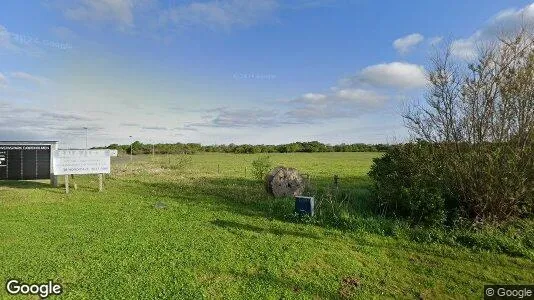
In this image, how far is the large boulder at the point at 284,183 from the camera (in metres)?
11.2

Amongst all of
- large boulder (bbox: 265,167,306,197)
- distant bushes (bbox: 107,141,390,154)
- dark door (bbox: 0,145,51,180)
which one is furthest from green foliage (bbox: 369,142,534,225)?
distant bushes (bbox: 107,141,390,154)

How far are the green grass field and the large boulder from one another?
80.4 inches

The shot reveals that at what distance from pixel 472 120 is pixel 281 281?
577 centimetres

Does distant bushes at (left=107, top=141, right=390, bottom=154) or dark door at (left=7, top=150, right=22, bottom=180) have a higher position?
distant bushes at (left=107, top=141, right=390, bottom=154)

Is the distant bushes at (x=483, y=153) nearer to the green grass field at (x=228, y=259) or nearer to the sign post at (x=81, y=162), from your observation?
the green grass field at (x=228, y=259)

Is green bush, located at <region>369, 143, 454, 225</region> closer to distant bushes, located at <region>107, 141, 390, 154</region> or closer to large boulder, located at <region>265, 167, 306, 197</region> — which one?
large boulder, located at <region>265, 167, 306, 197</region>

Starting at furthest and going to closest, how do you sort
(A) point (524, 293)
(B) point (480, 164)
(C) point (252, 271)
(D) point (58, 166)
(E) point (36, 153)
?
(E) point (36, 153) → (D) point (58, 166) → (B) point (480, 164) → (C) point (252, 271) → (A) point (524, 293)

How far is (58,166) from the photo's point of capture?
13.2 metres

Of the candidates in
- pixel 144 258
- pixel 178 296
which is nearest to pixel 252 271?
pixel 178 296

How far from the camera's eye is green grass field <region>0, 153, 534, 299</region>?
4680 mm

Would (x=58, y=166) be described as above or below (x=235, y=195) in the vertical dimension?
above

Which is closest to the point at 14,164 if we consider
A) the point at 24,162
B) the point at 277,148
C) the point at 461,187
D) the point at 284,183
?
the point at 24,162

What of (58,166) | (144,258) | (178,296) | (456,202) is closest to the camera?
(178,296)

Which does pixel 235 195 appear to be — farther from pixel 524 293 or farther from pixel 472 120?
pixel 524 293
